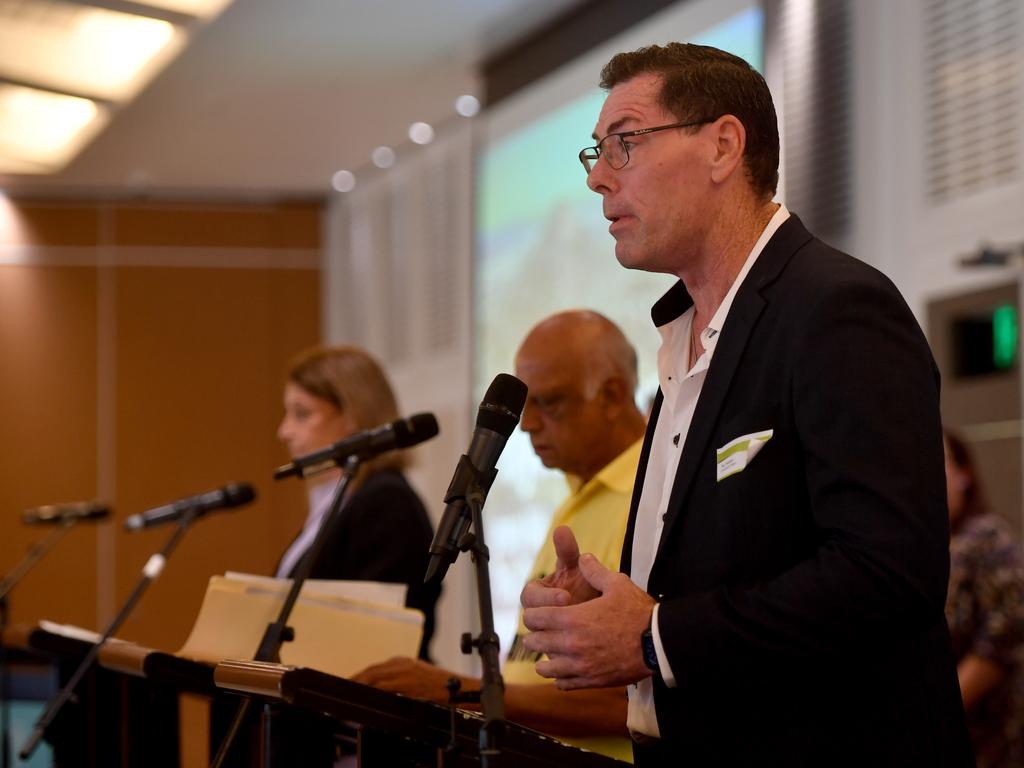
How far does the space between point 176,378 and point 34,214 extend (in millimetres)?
1496

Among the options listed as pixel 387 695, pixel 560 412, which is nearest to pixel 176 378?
pixel 560 412

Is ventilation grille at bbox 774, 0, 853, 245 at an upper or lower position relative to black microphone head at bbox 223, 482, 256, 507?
upper

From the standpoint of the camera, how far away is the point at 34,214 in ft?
31.1

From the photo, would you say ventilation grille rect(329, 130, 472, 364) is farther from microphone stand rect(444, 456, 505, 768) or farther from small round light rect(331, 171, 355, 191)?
microphone stand rect(444, 456, 505, 768)

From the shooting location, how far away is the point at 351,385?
12.1 feet

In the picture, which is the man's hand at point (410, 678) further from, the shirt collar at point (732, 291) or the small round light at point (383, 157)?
the small round light at point (383, 157)

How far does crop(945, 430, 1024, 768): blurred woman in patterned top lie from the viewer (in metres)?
3.83

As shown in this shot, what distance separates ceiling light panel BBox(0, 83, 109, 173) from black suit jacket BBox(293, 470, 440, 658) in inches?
191

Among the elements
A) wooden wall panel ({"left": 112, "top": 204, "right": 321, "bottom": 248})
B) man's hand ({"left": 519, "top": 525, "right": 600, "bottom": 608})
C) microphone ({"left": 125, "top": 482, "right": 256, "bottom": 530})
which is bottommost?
man's hand ({"left": 519, "top": 525, "right": 600, "bottom": 608})

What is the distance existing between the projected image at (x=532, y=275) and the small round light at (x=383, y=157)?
1.76 m

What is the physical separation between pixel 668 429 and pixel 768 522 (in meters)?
0.32

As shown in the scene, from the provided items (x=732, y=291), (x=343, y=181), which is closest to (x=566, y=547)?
(x=732, y=291)

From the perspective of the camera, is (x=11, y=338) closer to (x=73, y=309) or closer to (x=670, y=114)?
(x=73, y=309)

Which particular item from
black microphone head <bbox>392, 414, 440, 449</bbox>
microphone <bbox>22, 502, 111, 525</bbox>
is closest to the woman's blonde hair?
black microphone head <bbox>392, 414, 440, 449</bbox>
